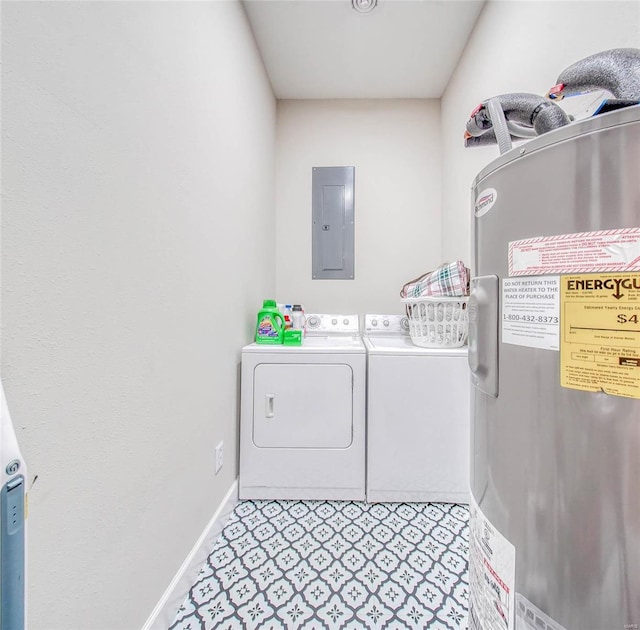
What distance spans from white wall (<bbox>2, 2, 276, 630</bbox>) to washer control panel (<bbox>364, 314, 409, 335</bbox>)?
1287 millimetres

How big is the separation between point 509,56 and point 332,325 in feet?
5.86

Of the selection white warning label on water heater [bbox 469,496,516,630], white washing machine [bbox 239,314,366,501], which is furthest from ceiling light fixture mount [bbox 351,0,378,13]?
white warning label on water heater [bbox 469,496,516,630]

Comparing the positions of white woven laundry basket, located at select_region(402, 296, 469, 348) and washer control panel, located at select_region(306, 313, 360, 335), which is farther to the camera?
washer control panel, located at select_region(306, 313, 360, 335)

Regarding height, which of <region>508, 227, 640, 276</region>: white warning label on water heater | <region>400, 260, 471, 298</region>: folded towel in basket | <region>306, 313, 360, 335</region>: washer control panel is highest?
<region>400, 260, 471, 298</region>: folded towel in basket

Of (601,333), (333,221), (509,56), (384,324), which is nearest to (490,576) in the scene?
(601,333)

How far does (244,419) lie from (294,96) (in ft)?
7.91

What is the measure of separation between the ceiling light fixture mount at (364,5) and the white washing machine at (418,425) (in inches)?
74.5

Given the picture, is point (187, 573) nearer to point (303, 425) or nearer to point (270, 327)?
point (303, 425)

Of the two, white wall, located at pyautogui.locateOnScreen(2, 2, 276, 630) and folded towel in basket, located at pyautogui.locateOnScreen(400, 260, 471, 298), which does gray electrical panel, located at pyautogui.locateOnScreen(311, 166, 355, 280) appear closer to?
folded towel in basket, located at pyautogui.locateOnScreen(400, 260, 471, 298)

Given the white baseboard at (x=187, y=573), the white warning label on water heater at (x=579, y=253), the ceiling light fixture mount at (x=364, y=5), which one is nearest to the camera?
the white warning label on water heater at (x=579, y=253)

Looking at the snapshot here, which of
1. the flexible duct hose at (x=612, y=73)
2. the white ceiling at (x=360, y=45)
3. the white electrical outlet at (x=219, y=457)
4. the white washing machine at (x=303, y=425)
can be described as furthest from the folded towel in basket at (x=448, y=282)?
the white ceiling at (x=360, y=45)

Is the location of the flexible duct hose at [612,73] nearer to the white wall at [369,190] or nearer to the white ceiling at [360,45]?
the white ceiling at [360,45]

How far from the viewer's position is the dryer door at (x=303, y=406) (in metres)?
1.50

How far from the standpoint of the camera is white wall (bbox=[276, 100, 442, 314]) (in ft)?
7.57
